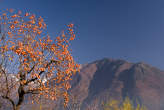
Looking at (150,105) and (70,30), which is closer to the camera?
(70,30)

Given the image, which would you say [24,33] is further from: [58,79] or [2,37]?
[58,79]

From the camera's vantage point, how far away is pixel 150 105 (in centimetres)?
16625

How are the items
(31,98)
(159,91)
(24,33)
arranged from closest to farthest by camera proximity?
(24,33), (31,98), (159,91)

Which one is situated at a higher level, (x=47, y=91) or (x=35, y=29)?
(x=35, y=29)

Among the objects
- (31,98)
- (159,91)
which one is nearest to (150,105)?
(159,91)

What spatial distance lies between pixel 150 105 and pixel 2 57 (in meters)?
176

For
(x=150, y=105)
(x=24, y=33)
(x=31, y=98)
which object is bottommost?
(x=150, y=105)

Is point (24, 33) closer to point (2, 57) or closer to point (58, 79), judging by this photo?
point (2, 57)

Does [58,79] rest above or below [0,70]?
below

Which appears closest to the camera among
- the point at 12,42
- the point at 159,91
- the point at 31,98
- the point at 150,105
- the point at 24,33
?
the point at 12,42

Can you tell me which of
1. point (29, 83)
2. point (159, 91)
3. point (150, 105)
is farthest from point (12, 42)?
point (159, 91)

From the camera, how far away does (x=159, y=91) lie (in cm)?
19125

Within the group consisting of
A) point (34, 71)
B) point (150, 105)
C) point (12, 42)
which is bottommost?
point (150, 105)

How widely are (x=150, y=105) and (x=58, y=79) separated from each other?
172180 mm
